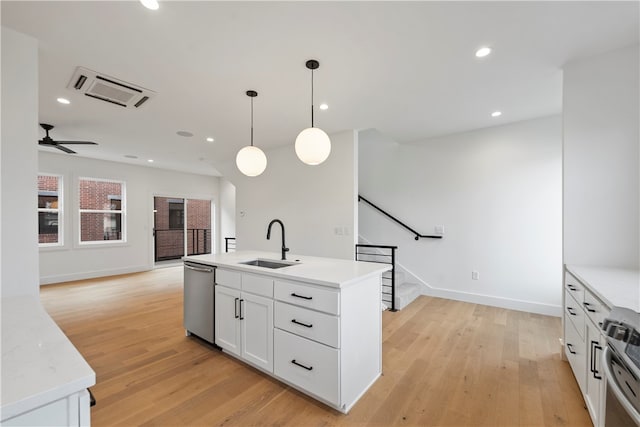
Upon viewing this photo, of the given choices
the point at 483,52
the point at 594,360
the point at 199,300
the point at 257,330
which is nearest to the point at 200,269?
the point at 199,300

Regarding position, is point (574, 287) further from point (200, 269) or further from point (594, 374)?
point (200, 269)

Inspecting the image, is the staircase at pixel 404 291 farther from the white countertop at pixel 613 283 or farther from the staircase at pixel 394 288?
the white countertop at pixel 613 283

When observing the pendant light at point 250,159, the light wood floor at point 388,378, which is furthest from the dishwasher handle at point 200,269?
the pendant light at point 250,159

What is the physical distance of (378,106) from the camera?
10.5 ft

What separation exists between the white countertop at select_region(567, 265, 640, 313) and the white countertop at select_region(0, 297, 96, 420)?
210 centimetres

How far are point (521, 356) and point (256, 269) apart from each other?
2549 millimetres

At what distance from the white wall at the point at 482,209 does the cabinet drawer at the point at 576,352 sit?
1.57 m

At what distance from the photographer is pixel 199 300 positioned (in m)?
2.73

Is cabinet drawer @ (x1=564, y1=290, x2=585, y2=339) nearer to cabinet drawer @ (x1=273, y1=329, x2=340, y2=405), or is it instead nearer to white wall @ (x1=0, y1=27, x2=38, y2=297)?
cabinet drawer @ (x1=273, y1=329, x2=340, y2=405)

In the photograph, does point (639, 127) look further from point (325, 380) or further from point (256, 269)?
point (256, 269)

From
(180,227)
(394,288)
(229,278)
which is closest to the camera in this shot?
(229,278)

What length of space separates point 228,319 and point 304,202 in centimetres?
248

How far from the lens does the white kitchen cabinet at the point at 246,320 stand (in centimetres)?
210

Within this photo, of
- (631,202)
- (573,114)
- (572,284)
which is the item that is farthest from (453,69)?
(572,284)
